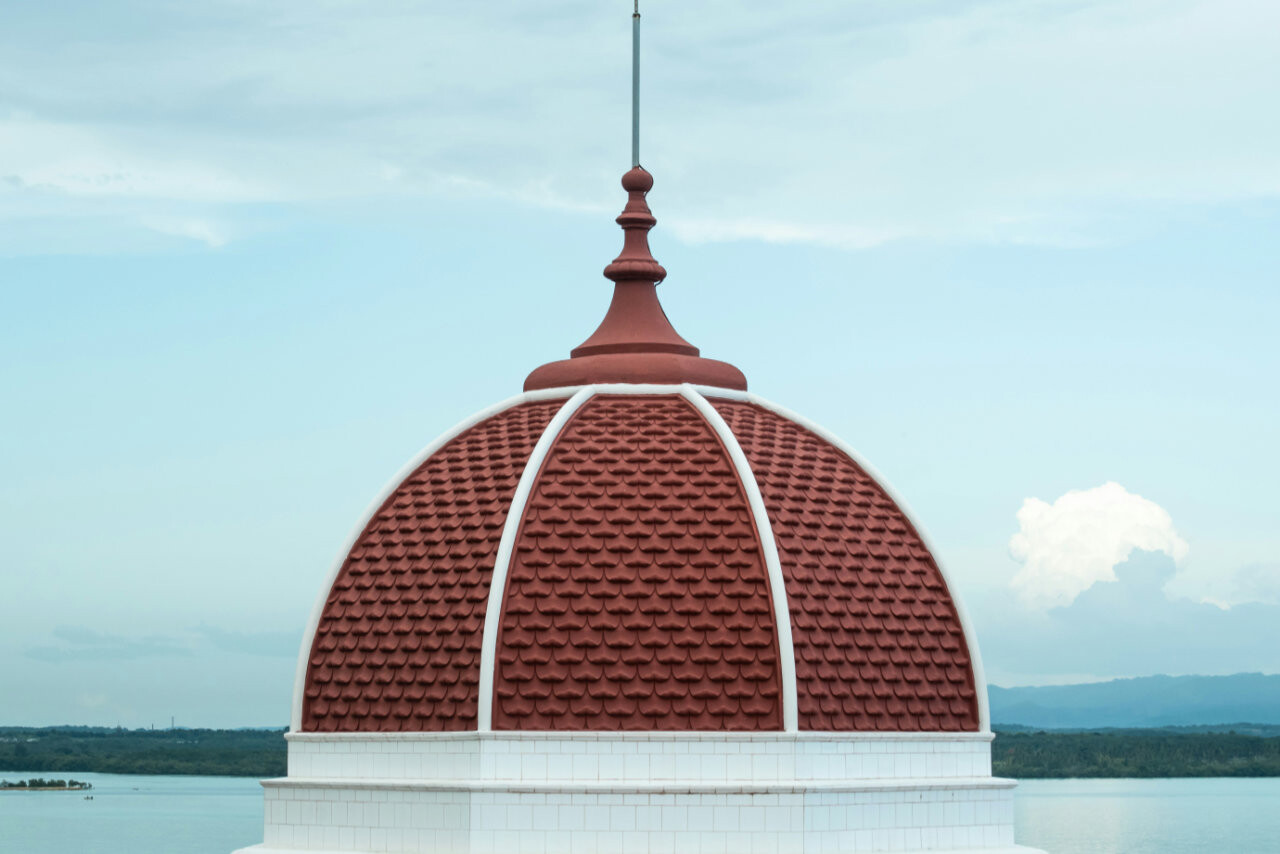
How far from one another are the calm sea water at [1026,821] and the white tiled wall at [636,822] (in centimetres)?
4896

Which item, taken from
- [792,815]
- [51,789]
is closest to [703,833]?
[792,815]

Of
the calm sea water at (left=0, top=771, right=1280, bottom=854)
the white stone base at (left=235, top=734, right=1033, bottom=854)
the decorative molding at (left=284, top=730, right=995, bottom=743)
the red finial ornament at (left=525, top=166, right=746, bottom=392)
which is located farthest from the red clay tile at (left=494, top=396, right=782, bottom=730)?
the calm sea water at (left=0, top=771, right=1280, bottom=854)

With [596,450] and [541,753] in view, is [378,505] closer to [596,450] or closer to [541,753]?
[596,450]

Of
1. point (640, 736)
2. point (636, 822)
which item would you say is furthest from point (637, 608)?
point (636, 822)

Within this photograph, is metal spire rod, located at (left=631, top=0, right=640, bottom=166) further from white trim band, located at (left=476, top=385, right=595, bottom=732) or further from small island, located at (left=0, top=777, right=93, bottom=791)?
small island, located at (left=0, top=777, right=93, bottom=791)

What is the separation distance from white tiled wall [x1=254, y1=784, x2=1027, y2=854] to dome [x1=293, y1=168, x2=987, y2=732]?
32.3 inches

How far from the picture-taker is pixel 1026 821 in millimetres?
88500

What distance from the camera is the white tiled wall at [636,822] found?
70.3 ft

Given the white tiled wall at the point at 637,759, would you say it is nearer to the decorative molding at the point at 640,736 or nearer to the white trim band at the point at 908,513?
the decorative molding at the point at 640,736

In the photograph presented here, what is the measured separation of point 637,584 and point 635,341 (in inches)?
197

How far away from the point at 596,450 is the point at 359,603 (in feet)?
11.7

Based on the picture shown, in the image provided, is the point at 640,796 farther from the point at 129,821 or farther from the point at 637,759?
the point at 129,821

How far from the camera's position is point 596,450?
2405 cm

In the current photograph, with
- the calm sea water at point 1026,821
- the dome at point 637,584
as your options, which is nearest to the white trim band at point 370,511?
the dome at point 637,584
